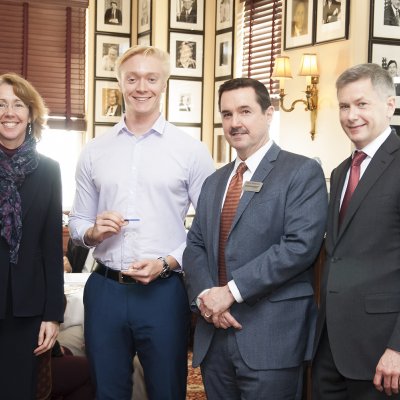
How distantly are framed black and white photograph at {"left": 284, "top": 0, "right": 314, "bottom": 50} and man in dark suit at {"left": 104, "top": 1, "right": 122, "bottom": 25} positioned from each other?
2.40 metres

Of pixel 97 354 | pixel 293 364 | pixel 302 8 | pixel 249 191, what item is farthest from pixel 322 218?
pixel 302 8

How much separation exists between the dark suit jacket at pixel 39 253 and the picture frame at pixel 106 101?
5.82 m

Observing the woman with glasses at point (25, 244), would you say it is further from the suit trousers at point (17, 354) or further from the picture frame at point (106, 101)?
the picture frame at point (106, 101)

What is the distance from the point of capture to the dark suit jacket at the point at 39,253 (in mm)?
2537

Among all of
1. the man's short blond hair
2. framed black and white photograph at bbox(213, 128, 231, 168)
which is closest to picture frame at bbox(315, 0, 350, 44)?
framed black and white photograph at bbox(213, 128, 231, 168)

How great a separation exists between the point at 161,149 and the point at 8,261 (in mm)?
734

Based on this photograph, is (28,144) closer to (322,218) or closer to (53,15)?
(322,218)

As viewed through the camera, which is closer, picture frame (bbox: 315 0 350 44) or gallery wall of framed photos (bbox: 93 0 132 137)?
picture frame (bbox: 315 0 350 44)

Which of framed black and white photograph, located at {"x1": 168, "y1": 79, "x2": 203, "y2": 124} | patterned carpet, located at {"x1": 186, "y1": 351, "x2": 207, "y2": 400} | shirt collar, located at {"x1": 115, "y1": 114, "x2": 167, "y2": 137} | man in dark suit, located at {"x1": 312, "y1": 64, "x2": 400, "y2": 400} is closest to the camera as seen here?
man in dark suit, located at {"x1": 312, "y1": 64, "x2": 400, "y2": 400}

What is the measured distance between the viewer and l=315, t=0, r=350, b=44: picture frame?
6.08 metres

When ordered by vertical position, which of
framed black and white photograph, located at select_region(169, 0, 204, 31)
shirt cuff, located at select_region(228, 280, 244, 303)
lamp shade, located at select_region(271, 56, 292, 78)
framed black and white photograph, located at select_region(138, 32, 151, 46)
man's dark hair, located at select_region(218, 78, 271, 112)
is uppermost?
framed black and white photograph, located at select_region(169, 0, 204, 31)

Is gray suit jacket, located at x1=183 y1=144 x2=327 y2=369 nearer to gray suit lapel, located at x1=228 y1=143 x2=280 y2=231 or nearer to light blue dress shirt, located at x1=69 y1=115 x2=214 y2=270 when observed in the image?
gray suit lapel, located at x1=228 y1=143 x2=280 y2=231

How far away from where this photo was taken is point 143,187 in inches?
111

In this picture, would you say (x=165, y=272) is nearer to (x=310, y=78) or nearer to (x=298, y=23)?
(x=310, y=78)
